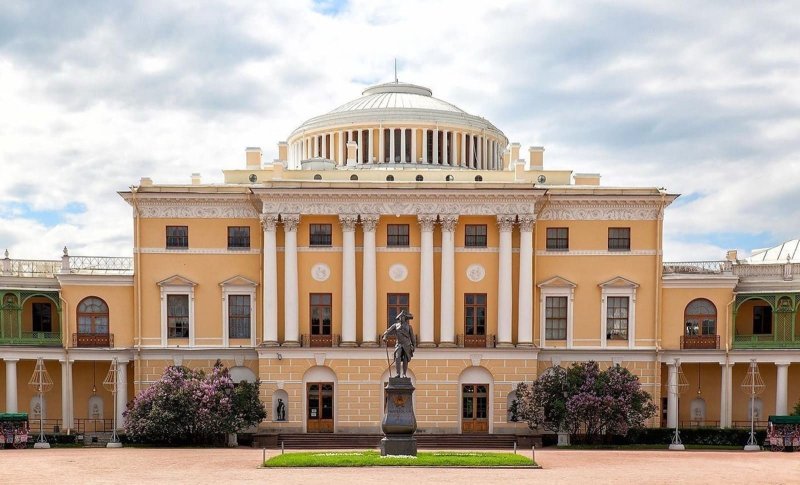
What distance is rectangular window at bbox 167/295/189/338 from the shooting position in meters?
53.9

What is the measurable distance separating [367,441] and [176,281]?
544 inches

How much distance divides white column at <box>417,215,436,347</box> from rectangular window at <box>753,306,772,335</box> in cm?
1910

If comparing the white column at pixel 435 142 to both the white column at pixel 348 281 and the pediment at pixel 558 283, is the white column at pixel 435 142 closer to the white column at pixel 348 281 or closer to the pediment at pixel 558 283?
the white column at pixel 348 281

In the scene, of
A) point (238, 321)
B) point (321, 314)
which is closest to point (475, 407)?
point (321, 314)

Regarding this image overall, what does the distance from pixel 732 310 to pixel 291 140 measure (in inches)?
1157

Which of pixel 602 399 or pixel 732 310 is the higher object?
pixel 732 310

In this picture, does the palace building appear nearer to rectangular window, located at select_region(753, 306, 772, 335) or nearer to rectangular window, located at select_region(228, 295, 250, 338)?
rectangular window, located at select_region(228, 295, 250, 338)

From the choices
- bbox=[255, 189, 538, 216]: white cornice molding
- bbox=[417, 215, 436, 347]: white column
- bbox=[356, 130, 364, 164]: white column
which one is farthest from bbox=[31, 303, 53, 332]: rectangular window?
bbox=[417, 215, 436, 347]: white column

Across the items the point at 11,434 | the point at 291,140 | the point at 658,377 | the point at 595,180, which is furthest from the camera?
the point at 291,140

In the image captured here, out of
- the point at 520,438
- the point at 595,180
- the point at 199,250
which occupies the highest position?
the point at 595,180

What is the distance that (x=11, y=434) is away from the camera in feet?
152

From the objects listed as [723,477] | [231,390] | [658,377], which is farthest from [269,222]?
[723,477]

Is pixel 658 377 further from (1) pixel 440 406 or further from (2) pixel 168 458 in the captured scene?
(2) pixel 168 458

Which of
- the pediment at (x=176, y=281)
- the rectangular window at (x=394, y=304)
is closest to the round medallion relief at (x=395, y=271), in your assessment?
the rectangular window at (x=394, y=304)
